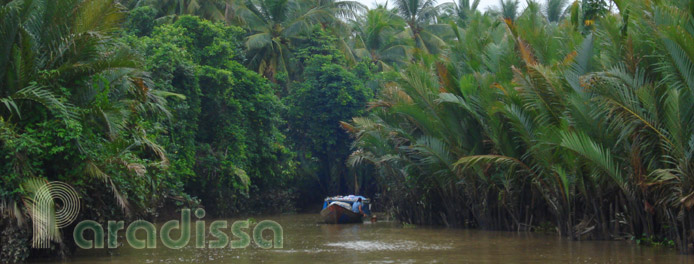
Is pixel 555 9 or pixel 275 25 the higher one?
pixel 555 9

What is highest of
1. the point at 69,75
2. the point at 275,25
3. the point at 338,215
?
the point at 275,25

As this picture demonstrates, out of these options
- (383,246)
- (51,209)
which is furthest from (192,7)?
(51,209)

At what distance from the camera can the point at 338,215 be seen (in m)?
21.5

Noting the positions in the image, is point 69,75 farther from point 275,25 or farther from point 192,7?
point 275,25

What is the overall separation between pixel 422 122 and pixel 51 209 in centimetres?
932

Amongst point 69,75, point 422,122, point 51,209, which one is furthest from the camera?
point 422,122

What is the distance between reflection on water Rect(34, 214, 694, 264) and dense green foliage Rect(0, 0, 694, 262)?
629 mm

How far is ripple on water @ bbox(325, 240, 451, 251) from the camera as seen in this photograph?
1337cm

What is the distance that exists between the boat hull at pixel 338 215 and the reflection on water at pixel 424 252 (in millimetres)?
5158

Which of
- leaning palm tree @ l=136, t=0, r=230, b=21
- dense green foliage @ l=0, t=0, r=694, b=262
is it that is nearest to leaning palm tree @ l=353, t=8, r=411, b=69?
leaning palm tree @ l=136, t=0, r=230, b=21

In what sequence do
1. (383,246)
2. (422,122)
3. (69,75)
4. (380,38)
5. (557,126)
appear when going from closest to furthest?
1. (69,75)
2. (557,126)
3. (383,246)
4. (422,122)
5. (380,38)

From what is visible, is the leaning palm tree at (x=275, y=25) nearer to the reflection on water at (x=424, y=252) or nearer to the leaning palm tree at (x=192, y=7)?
the leaning palm tree at (x=192, y=7)

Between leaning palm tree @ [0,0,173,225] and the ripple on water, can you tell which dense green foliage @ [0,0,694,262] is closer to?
leaning palm tree @ [0,0,173,225]

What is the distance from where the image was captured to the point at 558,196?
45.4 feet
